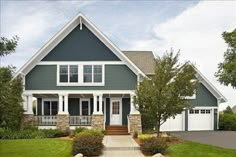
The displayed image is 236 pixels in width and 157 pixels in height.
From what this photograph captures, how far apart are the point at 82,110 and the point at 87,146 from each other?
13062 mm

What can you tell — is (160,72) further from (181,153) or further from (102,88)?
(102,88)

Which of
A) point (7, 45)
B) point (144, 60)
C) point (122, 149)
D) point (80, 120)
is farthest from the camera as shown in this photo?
point (144, 60)

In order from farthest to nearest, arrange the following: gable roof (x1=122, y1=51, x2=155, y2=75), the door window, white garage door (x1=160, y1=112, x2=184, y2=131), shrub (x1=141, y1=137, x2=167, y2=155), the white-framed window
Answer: white garage door (x1=160, y1=112, x2=184, y2=131)
gable roof (x1=122, y1=51, x2=155, y2=75)
the door window
the white-framed window
shrub (x1=141, y1=137, x2=167, y2=155)

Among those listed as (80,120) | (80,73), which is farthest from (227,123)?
(80,73)

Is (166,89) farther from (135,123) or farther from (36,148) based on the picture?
(36,148)

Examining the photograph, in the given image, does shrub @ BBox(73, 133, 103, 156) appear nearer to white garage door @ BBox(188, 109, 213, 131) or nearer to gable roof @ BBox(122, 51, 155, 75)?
gable roof @ BBox(122, 51, 155, 75)

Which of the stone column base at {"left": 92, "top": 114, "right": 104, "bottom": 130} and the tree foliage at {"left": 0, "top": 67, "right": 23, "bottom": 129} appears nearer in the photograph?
the tree foliage at {"left": 0, "top": 67, "right": 23, "bottom": 129}

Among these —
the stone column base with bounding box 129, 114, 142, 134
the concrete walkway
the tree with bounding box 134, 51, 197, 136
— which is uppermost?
the tree with bounding box 134, 51, 197, 136

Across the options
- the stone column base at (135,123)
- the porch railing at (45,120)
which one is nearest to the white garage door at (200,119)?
the stone column base at (135,123)

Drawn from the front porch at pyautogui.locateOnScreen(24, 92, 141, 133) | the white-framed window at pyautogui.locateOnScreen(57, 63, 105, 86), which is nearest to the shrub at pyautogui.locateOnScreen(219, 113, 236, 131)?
the front porch at pyautogui.locateOnScreen(24, 92, 141, 133)

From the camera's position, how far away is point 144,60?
39156 mm

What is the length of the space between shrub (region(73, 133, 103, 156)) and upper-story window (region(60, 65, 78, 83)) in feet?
35.0

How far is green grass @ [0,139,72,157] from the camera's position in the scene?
2108cm

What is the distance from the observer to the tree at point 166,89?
82.7 ft
